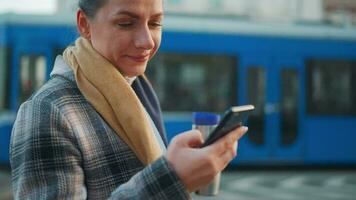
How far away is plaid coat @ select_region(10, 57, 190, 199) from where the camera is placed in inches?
46.8

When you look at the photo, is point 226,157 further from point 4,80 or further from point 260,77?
point 260,77

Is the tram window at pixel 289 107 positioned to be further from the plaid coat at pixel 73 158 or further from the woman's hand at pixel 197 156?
the woman's hand at pixel 197 156

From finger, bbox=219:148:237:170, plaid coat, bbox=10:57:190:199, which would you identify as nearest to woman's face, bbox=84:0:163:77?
plaid coat, bbox=10:57:190:199

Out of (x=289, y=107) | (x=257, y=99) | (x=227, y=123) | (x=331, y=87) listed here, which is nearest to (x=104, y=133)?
(x=227, y=123)

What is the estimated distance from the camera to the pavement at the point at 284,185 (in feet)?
26.3

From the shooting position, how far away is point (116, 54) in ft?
4.65

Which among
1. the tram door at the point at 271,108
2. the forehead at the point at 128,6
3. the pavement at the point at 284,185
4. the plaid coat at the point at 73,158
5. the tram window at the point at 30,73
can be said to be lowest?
the pavement at the point at 284,185

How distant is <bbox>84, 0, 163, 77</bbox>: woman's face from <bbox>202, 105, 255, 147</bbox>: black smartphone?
366 mm

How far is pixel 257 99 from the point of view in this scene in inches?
409

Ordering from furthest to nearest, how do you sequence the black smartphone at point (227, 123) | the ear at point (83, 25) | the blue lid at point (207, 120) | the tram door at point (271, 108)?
the tram door at point (271, 108) → the blue lid at point (207, 120) → the ear at point (83, 25) → the black smartphone at point (227, 123)

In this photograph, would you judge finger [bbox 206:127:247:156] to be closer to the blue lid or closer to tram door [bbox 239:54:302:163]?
the blue lid

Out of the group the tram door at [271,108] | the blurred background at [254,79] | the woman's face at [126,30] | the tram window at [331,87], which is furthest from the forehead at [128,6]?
the tram window at [331,87]

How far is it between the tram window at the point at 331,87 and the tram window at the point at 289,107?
0.31 m

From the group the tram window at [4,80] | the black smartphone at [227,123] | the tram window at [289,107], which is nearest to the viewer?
the black smartphone at [227,123]
